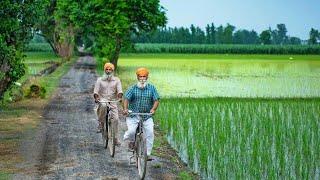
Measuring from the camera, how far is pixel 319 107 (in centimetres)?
2252

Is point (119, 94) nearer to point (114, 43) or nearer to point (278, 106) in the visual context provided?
point (278, 106)

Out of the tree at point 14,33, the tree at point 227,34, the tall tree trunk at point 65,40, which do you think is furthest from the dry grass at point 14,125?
the tree at point 227,34

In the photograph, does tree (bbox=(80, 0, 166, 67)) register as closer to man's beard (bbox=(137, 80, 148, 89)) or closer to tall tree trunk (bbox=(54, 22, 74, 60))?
tall tree trunk (bbox=(54, 22, 74, 60))

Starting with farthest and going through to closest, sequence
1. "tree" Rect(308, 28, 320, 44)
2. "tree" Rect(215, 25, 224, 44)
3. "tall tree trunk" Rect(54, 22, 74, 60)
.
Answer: "tree" Rect(215, 25, 224, 44)
"tree" Rect(308, 28, 320, 44)
"tall tree trunk" Rect(54, 22, 74, 60)

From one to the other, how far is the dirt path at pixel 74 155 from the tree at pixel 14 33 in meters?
1.74

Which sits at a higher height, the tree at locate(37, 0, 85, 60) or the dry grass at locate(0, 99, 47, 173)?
the tree at locate(37, 0, 85, 60)

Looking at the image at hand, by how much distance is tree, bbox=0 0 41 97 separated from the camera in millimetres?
16938

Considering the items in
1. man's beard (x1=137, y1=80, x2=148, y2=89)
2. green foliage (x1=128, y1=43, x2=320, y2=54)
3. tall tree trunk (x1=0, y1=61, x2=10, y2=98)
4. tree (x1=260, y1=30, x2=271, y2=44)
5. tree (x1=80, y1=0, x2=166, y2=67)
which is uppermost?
tree (x1=80, y1=0, x2=166, y2=67)

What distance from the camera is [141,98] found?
10.6 m

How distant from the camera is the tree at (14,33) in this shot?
16938 mm

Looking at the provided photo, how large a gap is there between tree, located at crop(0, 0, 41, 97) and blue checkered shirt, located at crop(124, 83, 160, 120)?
241 inches

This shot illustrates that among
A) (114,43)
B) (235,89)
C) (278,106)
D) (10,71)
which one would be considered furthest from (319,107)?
(114,43)

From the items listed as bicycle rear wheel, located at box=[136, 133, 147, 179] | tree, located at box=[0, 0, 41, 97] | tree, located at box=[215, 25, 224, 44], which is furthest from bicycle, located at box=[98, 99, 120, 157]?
tree, located at box=[215, 25, 224, 44]

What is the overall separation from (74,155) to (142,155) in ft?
9.05
